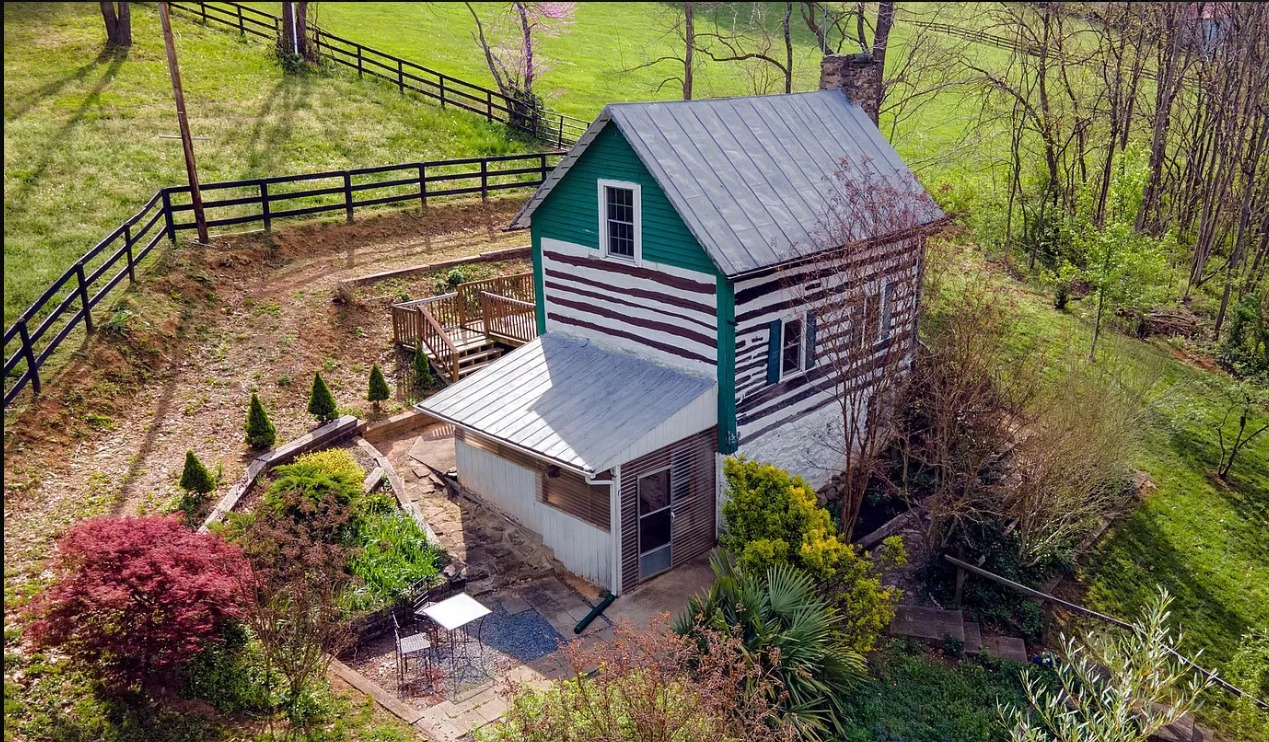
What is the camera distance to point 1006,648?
1416 centimetres

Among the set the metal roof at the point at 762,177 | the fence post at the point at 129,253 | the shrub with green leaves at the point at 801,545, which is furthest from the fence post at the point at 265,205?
the shrub with green leaves at the point at 801,545

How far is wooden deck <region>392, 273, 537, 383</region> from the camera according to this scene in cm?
2022

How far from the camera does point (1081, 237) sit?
2295cm

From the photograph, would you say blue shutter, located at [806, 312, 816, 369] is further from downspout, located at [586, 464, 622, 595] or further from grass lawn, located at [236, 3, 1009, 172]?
grass lawn, located at [236, 3, 1009, 172]

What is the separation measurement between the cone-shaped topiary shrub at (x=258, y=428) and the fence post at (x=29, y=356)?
343 cm

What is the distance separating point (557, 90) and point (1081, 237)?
88.5 feet

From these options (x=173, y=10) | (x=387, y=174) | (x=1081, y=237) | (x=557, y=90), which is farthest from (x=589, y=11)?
(x=1081, y=237)

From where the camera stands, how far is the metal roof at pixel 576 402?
555 inches

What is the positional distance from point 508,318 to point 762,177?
24.2 feet

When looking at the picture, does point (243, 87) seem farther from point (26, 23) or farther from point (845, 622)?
point (845, 622)

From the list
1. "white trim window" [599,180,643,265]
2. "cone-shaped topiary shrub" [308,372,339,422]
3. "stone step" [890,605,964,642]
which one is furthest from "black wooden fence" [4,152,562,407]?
"stone step" [890,605,964,642]

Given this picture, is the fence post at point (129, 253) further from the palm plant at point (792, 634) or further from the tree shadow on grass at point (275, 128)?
the palm plant at point (792, 634)

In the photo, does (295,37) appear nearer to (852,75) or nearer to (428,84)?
(428,84)

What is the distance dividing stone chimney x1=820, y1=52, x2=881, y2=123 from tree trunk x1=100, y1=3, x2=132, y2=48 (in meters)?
28.6
